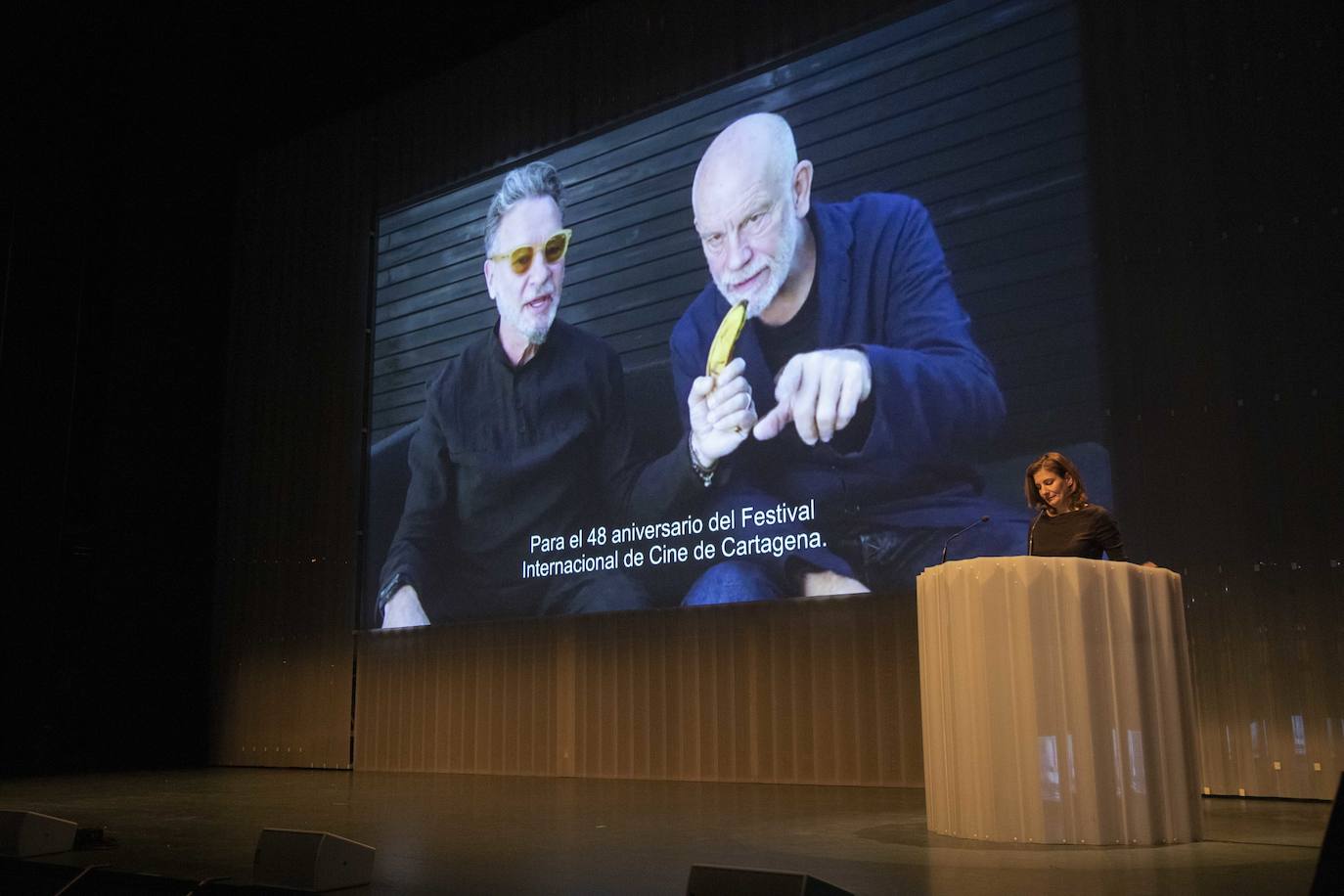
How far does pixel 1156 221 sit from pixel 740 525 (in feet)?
6.92

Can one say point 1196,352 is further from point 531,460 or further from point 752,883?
point 752,883

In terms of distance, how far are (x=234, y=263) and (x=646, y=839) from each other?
6.62 metres

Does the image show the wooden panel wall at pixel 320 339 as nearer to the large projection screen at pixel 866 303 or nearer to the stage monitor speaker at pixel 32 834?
the large projection screen at pixel 866 303

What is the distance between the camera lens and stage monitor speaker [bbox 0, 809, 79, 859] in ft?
9.85

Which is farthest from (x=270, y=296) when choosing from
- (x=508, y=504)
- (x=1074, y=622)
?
(x=1074, y=622)

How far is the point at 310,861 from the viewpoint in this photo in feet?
7.91

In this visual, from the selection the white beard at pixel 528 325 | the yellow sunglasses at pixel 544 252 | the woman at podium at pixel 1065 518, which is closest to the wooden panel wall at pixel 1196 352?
the yellow sunglasses at pixel 544 252

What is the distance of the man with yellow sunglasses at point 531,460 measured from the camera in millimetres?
5770

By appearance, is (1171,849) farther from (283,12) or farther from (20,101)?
(20,101)

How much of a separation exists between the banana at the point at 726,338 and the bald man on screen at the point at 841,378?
43 mm

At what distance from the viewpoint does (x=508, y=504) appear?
638 centimetres

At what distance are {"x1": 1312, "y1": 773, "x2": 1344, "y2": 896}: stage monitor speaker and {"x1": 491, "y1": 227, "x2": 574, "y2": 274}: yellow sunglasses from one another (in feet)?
17.2

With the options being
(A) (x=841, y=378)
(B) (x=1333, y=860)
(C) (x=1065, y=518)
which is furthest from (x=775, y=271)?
(B) (x=1333, y=860)

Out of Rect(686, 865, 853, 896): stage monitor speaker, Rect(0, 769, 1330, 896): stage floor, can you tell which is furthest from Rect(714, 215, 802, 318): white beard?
Rect(686, 865, 853, 896): stage monitor speaker
